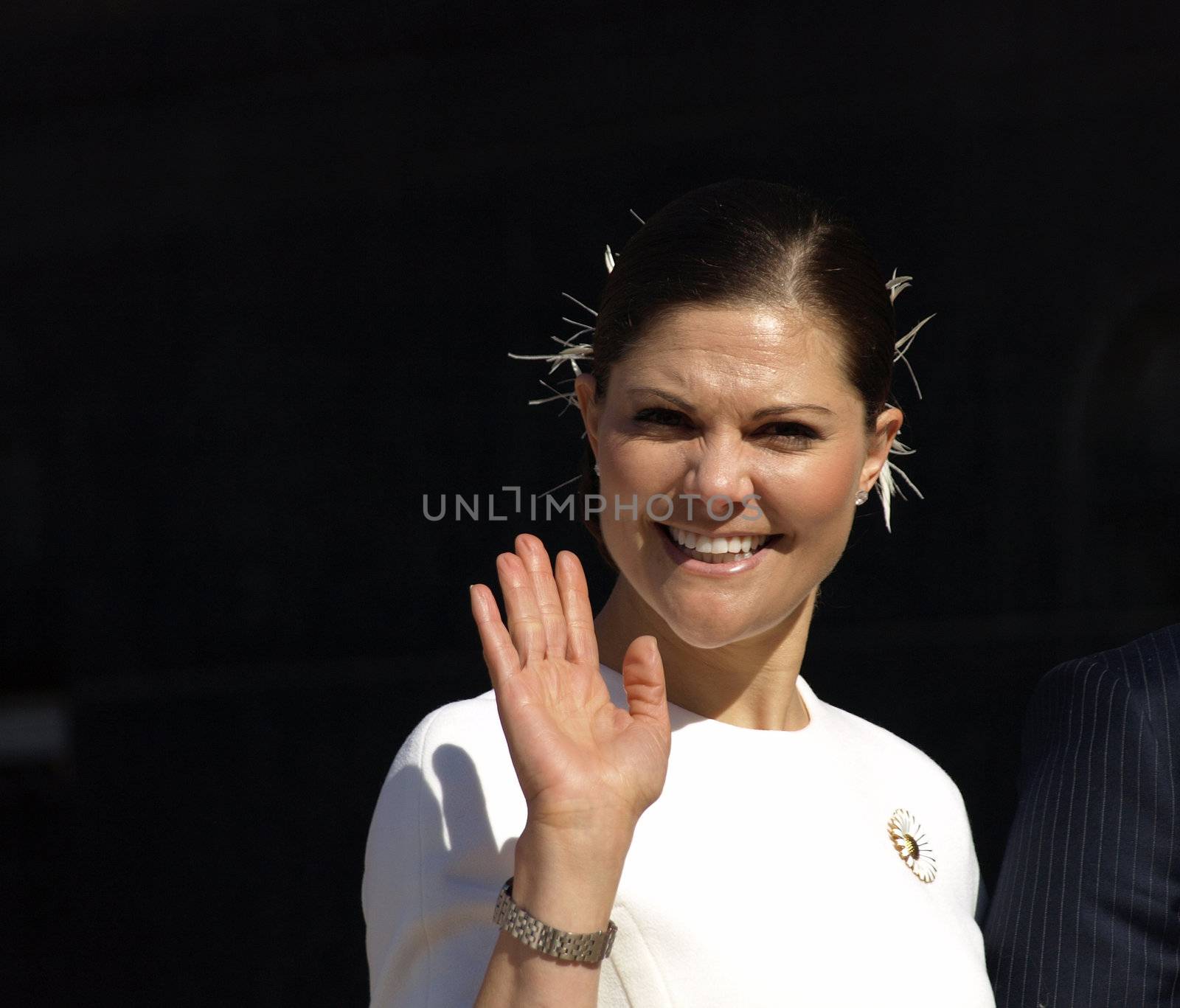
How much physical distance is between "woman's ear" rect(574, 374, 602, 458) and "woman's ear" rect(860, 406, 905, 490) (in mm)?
283

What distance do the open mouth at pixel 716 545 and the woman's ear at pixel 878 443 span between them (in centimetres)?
17

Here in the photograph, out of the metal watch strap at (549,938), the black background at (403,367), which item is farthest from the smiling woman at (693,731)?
the black background at (403,367)

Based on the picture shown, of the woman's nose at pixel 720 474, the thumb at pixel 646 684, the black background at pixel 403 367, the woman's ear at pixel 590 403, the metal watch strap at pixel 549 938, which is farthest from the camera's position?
the black background at pixel 403 367

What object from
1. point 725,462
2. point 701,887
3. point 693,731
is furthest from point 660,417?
point 701,887

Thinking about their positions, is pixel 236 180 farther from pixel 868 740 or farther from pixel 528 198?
pixel 868 740

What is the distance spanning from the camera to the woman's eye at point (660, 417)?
52.9 inches

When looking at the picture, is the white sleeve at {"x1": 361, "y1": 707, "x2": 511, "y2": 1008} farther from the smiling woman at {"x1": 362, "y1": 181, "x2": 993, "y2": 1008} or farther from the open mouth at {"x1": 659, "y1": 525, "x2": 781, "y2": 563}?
the open mouth at {"x1": 659, "y1": 525, "x2": 781, "y2": 563}

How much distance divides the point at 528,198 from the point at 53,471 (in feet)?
5.16

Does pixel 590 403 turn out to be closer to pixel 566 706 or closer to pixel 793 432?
pixel 793 432

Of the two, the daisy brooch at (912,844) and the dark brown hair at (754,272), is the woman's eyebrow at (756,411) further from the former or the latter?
the daisy brooch at (912,844)

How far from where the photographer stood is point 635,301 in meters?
1.40

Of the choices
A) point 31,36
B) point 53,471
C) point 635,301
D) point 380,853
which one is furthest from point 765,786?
point 31,36

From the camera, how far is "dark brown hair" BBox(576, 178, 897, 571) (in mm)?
1369

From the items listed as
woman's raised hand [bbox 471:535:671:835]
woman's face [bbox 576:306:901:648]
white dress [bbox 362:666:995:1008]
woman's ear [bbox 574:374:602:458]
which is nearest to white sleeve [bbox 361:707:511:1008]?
white dress [bbox 362:666:995:1008]
